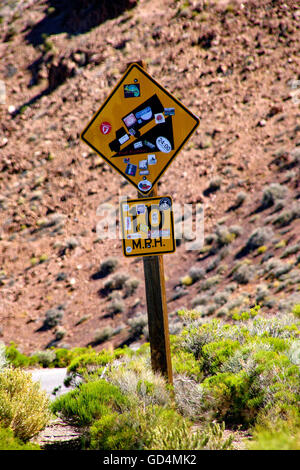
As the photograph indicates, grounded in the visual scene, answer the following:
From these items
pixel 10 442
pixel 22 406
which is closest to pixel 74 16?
pixel 22 406

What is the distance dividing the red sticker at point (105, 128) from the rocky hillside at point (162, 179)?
895 centimetres

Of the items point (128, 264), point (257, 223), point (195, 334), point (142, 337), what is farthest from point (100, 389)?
point (128, 264)

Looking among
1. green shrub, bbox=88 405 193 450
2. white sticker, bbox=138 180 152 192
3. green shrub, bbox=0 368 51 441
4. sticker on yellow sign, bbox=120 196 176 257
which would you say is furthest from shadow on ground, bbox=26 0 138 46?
green shrub, bbox=88 405 193 450

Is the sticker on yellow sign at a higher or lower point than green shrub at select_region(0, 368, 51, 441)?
higher

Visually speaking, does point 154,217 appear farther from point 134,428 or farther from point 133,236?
point 134,428

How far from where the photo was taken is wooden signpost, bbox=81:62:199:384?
4.25 meters

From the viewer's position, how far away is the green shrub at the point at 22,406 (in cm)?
388

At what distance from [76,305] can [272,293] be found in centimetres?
986

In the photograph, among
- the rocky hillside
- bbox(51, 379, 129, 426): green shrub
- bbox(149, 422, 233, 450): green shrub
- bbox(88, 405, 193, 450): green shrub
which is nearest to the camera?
bbox(149, 422, 233, 450): green shrub

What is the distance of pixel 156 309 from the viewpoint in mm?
4391

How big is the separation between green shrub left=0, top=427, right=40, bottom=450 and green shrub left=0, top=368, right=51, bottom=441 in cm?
12

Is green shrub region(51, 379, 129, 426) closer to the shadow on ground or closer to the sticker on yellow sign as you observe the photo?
the sticker on yellow sign

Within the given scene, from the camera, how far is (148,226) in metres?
4.27
